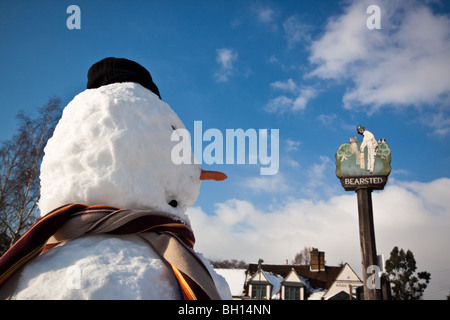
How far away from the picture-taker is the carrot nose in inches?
86.6

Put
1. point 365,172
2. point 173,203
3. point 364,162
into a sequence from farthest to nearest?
point 364,162, point 365,172, point 173,203

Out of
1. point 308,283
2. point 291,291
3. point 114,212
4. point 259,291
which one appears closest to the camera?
point 114,212

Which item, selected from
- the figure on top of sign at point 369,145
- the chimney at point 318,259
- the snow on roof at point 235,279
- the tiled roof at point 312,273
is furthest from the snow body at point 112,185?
the chimney at point 318,259

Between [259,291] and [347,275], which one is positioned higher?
[347,275]

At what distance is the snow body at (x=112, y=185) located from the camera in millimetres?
1422

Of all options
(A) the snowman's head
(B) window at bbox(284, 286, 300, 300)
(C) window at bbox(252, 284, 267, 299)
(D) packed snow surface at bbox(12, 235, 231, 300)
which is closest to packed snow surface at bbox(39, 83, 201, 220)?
(A) the snowman's head

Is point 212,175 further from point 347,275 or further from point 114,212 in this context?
point 347,275

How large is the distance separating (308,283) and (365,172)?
41.0 feet

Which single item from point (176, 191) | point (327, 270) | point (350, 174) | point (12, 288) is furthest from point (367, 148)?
point (327, 270)

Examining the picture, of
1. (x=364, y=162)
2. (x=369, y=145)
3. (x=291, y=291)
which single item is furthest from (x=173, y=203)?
(x=291, y=291)

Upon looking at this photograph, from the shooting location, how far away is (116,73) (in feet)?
7.32

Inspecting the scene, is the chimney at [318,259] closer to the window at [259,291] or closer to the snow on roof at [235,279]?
the window at [259,291]
